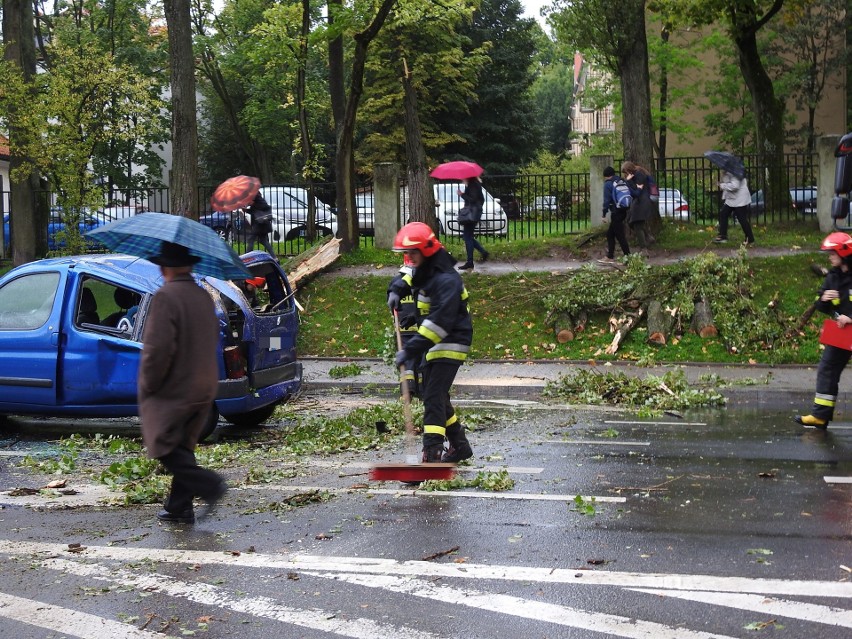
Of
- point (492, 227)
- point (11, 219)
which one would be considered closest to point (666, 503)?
point (492, 227)

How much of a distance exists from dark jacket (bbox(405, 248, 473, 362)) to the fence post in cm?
1600

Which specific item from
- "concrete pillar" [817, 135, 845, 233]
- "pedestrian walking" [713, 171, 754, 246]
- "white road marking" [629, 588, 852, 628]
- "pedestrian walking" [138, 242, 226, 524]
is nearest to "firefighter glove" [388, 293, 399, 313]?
"pedestrian walking" [138, 242, 226, 524]

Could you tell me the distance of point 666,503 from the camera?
22.8 feet

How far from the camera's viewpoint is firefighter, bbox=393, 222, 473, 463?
Answer: 7.60 m

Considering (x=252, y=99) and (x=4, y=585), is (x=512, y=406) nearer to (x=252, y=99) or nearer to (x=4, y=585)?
(x=4, y=585)

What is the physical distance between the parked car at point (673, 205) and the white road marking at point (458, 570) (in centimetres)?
1820

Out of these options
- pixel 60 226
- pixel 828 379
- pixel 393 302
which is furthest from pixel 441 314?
pixel 60 226

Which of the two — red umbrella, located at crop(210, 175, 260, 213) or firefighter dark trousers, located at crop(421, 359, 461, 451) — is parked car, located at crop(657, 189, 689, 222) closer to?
red umbrella, located at crop(210, 175, 260, 213)

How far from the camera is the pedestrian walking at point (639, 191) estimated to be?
757 inches

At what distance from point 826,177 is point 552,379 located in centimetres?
1093

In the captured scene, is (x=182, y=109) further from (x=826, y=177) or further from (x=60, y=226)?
(x=826, y=177)

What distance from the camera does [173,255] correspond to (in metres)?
6.50

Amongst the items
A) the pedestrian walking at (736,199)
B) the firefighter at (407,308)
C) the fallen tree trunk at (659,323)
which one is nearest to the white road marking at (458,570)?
the firefighter at (407,308)

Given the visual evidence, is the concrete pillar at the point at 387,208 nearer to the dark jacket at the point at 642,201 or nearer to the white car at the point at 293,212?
the white car at the point at 293,212
